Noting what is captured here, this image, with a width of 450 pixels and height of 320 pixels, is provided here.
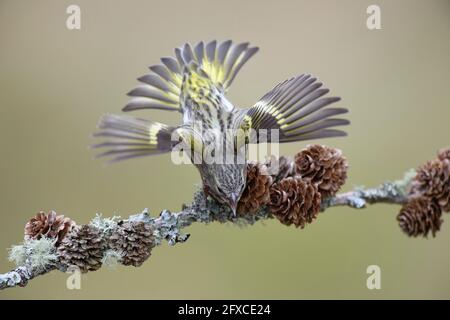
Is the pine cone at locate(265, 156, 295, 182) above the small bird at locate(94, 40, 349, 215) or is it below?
below

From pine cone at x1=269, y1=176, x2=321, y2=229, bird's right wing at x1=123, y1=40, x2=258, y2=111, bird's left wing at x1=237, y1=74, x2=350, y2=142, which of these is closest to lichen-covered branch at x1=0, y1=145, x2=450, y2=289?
pine cone at x1=269, y1=176, x2=321, y2=229

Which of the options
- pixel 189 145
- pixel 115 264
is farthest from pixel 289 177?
pixel 115 264

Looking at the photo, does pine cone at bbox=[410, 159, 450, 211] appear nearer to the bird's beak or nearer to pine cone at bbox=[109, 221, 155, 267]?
the bird's beak

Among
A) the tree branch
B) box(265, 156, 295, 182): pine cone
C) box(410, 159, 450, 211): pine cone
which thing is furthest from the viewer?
box(410, 159, 450, 211): pine cone

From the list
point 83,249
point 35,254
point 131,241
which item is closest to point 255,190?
point 131,241

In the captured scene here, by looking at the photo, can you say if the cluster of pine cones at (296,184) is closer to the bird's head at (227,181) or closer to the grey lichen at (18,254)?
the bird's head at (227,181)

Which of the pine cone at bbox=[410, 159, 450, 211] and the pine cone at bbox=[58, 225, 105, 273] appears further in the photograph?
the pine cone at bbox=[410, 159, 450, 211]

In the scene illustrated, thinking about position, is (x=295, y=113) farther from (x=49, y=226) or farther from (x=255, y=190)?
(x=49, y=226)
